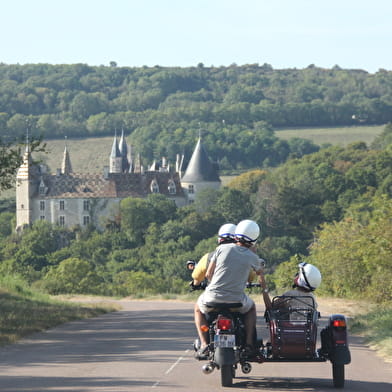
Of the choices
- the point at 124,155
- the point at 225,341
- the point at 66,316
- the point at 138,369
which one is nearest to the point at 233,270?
the point at 225,341

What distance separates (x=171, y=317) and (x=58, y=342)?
8.51m

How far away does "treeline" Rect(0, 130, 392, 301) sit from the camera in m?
117

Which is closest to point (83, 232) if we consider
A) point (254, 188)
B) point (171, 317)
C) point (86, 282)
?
point (254, 188)

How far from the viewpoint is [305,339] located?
1216 cm

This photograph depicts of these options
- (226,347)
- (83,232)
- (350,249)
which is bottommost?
(83,232)

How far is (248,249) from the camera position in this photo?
1222 centimetres

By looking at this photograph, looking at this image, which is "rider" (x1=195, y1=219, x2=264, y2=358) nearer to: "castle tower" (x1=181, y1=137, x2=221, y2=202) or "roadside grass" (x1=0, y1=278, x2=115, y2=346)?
"roadside grass" (x1=0, y1=278, x2=115, y2=346)

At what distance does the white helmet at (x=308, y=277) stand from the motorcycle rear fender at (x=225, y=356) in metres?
1.23

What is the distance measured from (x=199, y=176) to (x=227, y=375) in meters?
147

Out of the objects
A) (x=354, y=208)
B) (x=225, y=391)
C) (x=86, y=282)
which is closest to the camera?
(x=225, y=391)

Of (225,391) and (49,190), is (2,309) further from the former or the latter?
(49,190)

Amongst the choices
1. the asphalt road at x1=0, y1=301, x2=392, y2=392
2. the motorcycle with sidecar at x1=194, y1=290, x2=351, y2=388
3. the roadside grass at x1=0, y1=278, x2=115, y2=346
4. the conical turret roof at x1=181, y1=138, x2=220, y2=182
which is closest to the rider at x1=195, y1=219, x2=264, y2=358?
the motorcycle with sidecar at x1=194, y1=290, x2=351, y2=388

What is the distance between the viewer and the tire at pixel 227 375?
11922mm

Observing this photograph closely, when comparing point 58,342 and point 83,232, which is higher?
point 58,342
